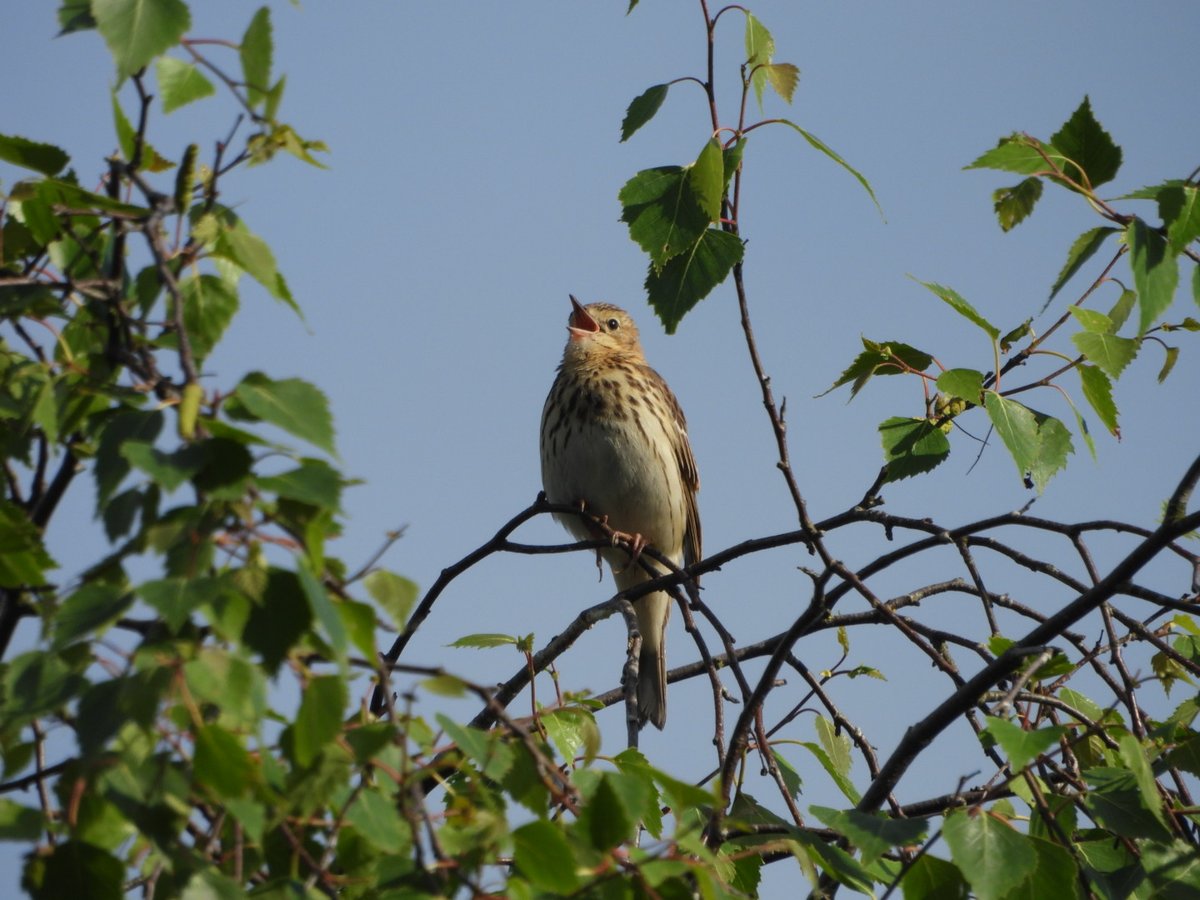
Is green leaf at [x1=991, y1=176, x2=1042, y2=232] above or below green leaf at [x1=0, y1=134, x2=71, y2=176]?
above

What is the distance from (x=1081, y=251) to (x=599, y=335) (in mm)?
6489

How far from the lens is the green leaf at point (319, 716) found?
2.05m

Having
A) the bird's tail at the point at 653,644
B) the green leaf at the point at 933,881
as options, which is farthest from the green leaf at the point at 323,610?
the bird's tail at the point at 653,644

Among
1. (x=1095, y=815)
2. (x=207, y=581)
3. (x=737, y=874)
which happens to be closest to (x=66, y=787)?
(x=207, y=581)

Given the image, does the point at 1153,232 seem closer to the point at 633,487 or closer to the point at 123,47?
the point at 123,47

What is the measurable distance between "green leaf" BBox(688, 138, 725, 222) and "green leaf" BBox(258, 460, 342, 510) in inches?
89.8

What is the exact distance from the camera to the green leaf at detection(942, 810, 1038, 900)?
2.82 metres

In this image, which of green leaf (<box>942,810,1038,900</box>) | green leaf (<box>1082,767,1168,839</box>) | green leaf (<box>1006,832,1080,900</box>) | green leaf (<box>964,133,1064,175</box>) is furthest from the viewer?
green leaf (<box>964,133,1064,175</box>)

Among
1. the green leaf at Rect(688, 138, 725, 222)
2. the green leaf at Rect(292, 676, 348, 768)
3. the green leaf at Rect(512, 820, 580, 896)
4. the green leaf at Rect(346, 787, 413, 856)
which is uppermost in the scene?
the green leaf at Rect(688, 138, 725, 222)

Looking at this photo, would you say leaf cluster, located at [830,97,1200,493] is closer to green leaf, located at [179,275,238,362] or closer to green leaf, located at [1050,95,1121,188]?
green leaf, located at [1050,95,1121,188]

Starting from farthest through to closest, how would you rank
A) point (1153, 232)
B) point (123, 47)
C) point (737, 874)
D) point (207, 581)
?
point (737, 874)
point (1153, 232)
point (123, 47)
point (207, 581)

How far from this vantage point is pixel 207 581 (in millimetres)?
1926

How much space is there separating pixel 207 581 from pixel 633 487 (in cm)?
688

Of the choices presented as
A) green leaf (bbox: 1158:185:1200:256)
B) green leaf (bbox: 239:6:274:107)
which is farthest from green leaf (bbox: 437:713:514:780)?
green leaf (bbox: 1158:185:1200:256)
